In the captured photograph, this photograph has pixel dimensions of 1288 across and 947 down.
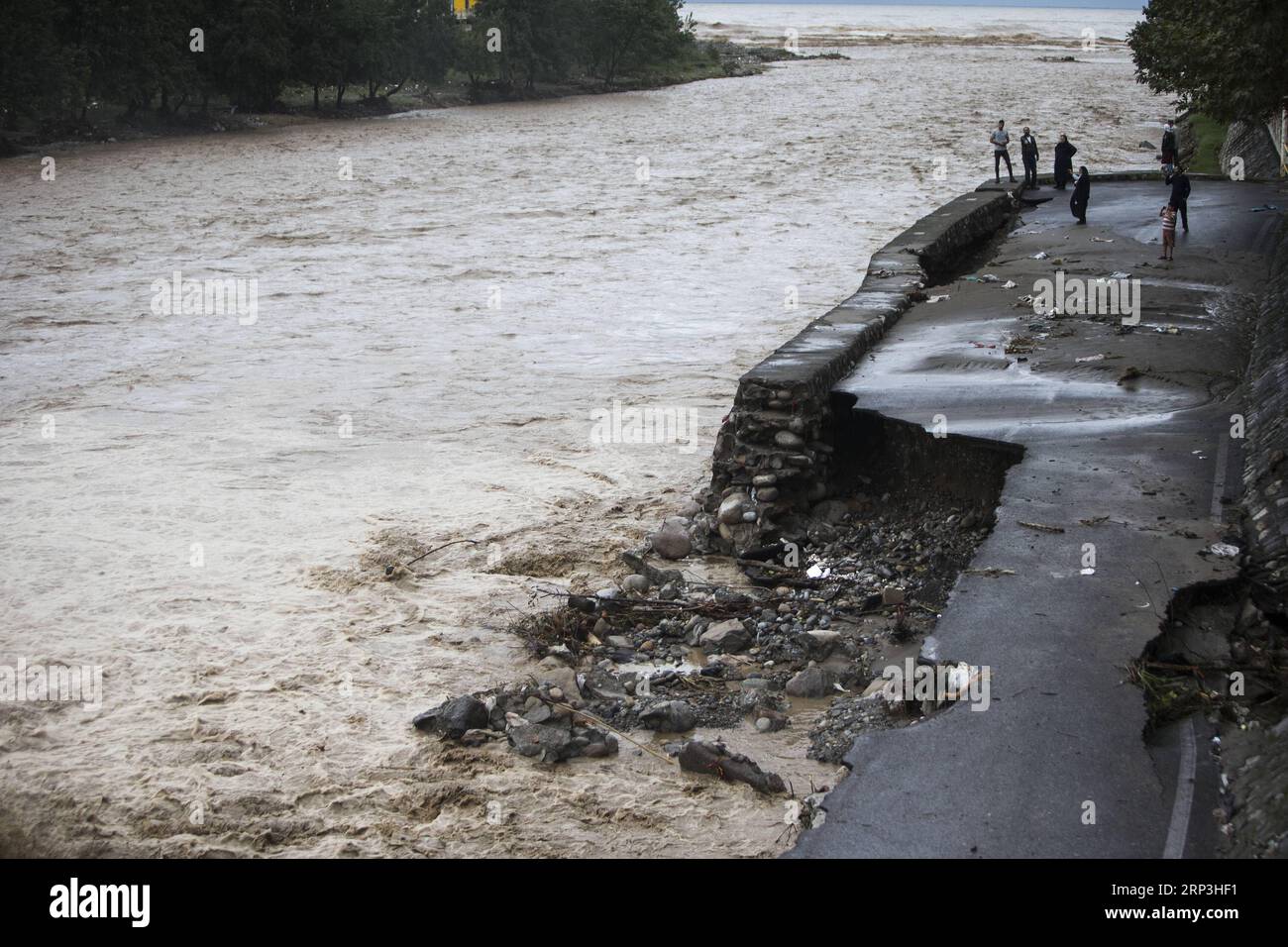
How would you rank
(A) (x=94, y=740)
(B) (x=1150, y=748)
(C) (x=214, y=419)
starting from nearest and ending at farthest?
1. (B) (x=1150, y=748)
2. (A) (x=94, y=740)
3. (C) (x=214, y=419)

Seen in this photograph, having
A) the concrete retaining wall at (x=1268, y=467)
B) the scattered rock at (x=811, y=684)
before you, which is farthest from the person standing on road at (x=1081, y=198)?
the scattered rock at (x=811, y=684)

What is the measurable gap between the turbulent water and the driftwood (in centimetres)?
A: 9

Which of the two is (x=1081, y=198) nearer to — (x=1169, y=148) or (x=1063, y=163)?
(x=1063, y=163)

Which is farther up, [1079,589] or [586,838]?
[1079,589]

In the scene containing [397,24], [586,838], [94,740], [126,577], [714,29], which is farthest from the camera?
[714,29]

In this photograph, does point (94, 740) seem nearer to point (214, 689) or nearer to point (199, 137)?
point (214, 689)

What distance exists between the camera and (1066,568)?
677cm

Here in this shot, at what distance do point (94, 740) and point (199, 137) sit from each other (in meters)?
39.3

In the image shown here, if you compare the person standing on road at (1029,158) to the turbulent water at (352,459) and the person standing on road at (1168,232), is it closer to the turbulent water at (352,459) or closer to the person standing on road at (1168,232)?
the turbulent water at (352,459)

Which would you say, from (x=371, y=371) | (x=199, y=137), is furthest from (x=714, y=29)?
(x=371, y=371)

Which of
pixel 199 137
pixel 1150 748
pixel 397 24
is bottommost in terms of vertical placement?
pixel 1150 748

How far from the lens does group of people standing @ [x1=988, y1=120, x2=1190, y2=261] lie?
47.9ft

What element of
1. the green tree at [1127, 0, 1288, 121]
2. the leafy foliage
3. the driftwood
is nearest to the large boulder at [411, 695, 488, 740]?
the driftwood
